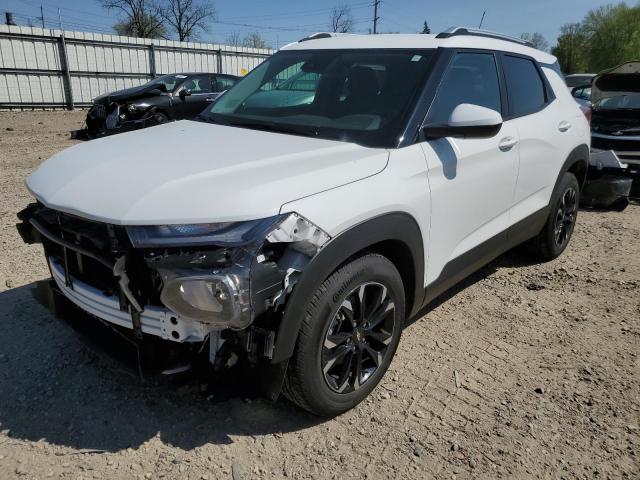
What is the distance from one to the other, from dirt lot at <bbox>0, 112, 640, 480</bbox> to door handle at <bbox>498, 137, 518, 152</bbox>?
121cm

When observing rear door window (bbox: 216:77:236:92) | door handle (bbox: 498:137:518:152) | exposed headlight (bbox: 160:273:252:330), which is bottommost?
rear door window (bbox: 216:77:236:92)

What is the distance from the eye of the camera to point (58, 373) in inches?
112

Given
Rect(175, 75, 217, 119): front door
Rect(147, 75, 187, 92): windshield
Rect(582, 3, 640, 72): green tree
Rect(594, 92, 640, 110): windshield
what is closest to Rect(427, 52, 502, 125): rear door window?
Rect(594, 92, 640, 110): windshield

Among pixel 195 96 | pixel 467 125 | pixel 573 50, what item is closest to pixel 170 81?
pixel 195 96

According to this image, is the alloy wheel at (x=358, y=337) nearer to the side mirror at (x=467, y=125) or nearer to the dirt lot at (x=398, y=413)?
the dirt lot at (x=398, y=413)

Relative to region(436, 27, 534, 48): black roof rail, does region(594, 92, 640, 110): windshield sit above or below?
below

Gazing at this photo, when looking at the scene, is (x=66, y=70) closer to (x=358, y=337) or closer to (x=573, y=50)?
(x=358, y=337)

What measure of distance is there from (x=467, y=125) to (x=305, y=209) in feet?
3.58

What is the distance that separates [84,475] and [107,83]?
1995 centimetres

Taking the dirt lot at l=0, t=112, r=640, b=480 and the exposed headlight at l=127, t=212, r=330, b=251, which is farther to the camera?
the dirt lot at l=0, t=112, r=640, b=480

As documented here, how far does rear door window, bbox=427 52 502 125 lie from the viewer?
2861mm

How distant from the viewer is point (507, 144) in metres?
3.32

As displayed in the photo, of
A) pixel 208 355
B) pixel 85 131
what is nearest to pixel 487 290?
pixel 208 355

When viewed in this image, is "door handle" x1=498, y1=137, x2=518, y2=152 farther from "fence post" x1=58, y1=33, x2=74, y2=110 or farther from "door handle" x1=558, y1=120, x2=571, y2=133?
"fence post" x1=58, y1=33, x2=74, y2=110
